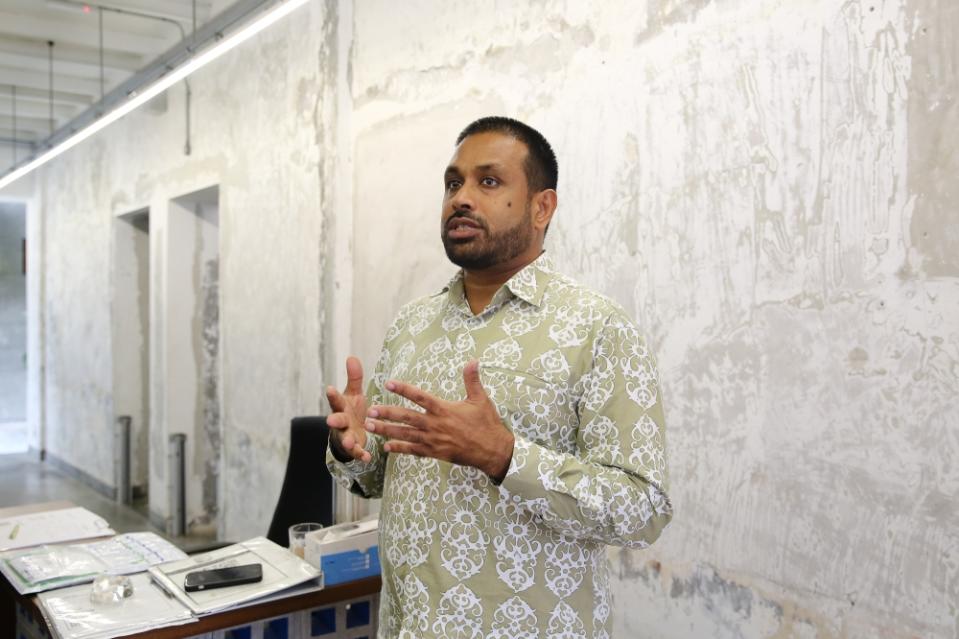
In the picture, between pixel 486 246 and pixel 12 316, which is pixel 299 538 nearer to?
pixel 486 246

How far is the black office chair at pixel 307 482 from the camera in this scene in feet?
9.36

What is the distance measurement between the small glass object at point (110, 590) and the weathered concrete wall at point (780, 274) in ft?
4.30

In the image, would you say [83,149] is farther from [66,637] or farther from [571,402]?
[571,402]

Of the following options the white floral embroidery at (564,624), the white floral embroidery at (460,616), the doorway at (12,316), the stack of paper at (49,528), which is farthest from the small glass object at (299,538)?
the doorway at (12,316)

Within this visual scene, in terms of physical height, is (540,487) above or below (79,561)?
above

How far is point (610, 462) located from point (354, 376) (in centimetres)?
51

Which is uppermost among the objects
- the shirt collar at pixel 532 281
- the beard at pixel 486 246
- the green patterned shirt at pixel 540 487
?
the beard at pixel 486 246

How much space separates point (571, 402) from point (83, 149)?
719cm

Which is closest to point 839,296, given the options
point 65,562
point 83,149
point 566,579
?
point 566,579

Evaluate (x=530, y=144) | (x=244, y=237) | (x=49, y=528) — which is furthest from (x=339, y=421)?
(x=244, y=237)

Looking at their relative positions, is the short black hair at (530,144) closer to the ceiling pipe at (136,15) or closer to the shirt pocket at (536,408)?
the shirt pocket at (536,408)

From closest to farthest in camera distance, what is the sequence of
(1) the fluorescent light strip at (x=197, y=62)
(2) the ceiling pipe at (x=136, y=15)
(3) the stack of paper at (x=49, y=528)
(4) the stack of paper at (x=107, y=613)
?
1. (4) the stack of paper at (x=107, y=613)
2. (3) the stack of paper at (x=49, y=528)
3. (1) the fluorescent light strip at (x=197, y=62)
4. (2) the ceiling pipe at (x=136, y=15)

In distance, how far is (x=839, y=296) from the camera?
173cm

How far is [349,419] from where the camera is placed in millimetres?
1455
